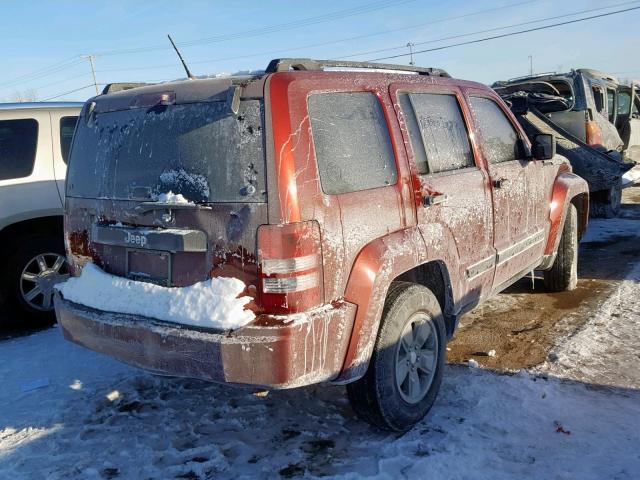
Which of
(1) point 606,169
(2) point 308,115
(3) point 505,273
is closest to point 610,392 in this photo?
(3) point 505,273

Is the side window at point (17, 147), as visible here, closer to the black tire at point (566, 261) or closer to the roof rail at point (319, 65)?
the roof rail at point (319, 65)

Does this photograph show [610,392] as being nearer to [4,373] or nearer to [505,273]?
[505,273]

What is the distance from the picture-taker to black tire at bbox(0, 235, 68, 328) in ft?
17.6

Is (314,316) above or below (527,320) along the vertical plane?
above

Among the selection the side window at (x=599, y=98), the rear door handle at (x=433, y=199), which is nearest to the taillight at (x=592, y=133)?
the side window at (x=599, y=98)

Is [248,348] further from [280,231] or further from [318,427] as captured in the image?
[318,427]

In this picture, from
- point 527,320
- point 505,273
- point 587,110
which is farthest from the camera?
point 587,110

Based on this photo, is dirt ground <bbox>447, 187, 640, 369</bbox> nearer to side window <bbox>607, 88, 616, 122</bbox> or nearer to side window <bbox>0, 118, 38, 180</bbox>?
side window <bbox>0, 118, 38, 180</bbox>

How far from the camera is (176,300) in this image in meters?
2.80

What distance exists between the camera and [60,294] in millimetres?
3467

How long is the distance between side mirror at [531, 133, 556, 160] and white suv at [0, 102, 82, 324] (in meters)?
4.37

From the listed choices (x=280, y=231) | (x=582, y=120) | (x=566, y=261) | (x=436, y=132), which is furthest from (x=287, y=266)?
(x=582, y=120)

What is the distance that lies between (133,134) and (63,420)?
1.87 m

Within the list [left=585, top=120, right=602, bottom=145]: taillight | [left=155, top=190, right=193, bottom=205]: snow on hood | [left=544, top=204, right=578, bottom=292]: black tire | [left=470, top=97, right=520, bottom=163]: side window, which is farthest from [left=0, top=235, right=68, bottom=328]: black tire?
[left=585, top=120, right=602, bottom=145]: taillight
